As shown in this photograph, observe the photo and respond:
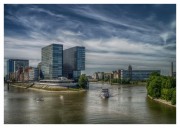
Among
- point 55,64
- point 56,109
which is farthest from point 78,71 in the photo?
point 56,109

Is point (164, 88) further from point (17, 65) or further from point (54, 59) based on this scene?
point (17, 65)

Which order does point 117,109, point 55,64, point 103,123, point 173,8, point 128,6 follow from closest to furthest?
1. point 103,123
2. point 173,8
3. point 128,6
4. point 117,109
5. point 55,64

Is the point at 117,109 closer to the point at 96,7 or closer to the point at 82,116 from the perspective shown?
the point at 82,116

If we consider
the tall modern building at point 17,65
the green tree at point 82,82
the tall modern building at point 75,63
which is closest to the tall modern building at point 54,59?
the tall modern building at point 75,63

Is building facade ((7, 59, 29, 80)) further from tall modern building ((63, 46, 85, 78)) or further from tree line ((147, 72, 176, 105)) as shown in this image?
tree line ((147, 72, 176, 105))

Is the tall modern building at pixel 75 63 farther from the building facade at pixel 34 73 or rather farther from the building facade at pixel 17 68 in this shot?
the building facade at pixel 17 68

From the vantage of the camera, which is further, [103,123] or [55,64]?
[55,64]

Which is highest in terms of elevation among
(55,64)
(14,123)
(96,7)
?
(96,7)

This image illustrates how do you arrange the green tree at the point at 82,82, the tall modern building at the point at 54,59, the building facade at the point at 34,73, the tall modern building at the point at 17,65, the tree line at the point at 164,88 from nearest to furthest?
the tree line at the point at 164,88
the green tree at the point at 82,82
the tall modern building at the point at 54,59
the tall modern building at the point at 17,65
the building facade at the point at 34,73
